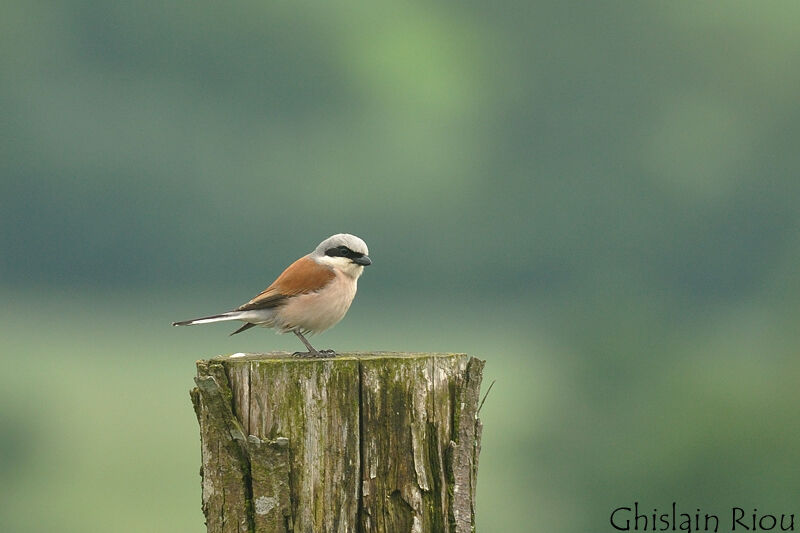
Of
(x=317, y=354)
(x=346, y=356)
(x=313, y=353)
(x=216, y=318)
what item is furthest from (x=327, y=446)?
(x=216, y=318)

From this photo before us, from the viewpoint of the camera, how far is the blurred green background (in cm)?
2470

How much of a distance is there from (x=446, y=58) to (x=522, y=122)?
42.1ft

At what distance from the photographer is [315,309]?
7.61 metres

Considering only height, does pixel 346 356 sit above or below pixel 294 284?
below

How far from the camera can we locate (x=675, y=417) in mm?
22141

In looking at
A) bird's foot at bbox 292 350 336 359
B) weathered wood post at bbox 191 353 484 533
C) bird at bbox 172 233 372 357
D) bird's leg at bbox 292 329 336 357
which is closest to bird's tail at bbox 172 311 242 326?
bird at bbox 172 233 372 357

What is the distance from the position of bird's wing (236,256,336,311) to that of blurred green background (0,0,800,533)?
1262cm

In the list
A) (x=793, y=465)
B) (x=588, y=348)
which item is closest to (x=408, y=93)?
(x=588, y=348)

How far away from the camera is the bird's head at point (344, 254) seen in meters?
7.76

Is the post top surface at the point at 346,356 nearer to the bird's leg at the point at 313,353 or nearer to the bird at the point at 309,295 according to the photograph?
the bird's leg at the point at 313,353

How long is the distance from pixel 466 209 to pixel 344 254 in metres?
99.4

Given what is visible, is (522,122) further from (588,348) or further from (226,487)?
(226,487)

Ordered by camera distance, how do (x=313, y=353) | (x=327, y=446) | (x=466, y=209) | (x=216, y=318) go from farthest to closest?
(x=466, y=209) < (x=216, y=318) < (x=313, y=353) < (x=327, y=446)

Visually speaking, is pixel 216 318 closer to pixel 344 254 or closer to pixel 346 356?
pixel 344 254
